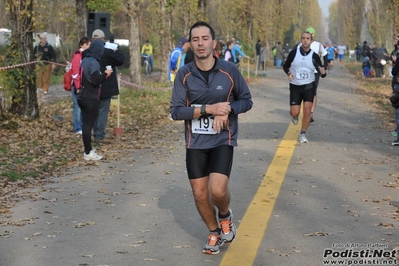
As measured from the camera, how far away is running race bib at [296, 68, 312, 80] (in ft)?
46.8

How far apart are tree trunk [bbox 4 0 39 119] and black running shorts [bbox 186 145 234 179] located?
10839 millimetres

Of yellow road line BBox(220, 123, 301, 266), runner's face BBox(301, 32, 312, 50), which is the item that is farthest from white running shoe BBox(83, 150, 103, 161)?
runner's face BBox(301, 32, 312, 50)

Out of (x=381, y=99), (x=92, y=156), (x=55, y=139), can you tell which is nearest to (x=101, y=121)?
(x=55, y=139)

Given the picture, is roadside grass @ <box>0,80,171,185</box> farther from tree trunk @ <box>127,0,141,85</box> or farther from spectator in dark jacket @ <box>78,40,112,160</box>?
tree trunk @ <box>127,0,141,85</box>

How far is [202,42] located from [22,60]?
445 inches

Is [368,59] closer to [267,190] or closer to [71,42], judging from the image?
[71,42]

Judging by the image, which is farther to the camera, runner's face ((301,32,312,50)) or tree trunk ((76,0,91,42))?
tree trunk ((76,0,91,42))

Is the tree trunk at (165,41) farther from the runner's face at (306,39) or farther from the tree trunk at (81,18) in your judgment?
the runner's face at (306,39)

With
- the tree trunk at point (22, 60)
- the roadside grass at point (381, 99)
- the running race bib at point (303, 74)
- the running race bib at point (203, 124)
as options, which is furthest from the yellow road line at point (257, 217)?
the tree trunk at point (22, 60)

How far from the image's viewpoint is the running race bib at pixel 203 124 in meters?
6.63

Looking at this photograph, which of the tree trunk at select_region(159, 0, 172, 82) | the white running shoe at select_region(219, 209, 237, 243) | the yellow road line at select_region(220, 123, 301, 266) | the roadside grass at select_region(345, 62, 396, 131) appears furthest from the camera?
the tree trunk at select_region(159, 0, 172, 82)

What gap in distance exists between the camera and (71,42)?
4600 cm

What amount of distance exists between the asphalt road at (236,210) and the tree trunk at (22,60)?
15.1 ft

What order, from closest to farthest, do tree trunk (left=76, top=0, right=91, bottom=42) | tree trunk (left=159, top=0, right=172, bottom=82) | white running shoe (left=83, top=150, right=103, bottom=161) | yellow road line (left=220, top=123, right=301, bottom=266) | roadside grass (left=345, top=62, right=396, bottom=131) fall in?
yellow road line (left=220, top=123, right=301, bottom=266)
white running shoe (left=83, top=150, right=103, bottom=161)
roadside grass (left=345, top=62, right=396, bottom=131)
tree trunk (left=76, top=0, right=91, bottom=42)
tree trunk (left=159, top=0, right=172, bottom=82)
